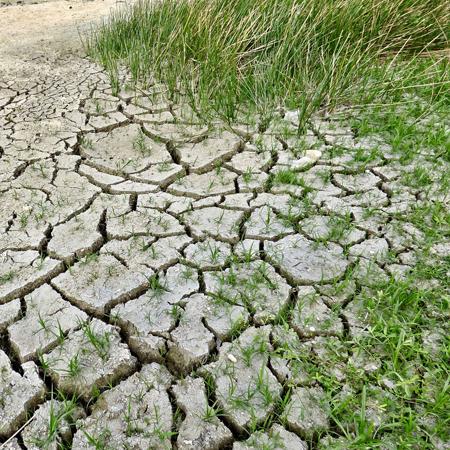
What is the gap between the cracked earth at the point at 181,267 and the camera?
1.68 meters

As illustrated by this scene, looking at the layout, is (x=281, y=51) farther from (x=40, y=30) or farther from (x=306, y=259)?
(x=40, y=30)

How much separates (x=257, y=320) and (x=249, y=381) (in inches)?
11.1

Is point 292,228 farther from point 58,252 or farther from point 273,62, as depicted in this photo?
point 273,62

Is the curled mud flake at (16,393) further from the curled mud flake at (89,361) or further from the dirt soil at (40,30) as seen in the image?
the dirt soil at (40,30)

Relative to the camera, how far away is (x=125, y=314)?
201 centimetres

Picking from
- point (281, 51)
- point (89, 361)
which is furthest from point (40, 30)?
point (89, 361)

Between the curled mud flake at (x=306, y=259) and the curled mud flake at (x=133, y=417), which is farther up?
the curled mud flake at (x=306, y=259)

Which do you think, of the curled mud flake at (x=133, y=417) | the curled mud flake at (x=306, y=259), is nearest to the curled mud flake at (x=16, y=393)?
the curled mud flake at (x=133, y=417)

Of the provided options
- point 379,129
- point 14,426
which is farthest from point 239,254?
point 379,129

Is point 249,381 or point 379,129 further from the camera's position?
point 379,129

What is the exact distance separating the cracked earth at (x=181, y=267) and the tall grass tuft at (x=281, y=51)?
0.25 metres

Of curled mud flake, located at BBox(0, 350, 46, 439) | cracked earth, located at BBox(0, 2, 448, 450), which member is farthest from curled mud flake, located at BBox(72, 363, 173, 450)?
curled mud flake, located at BBox(0, 350, 46, 439)

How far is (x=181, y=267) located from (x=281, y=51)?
77.6 inches

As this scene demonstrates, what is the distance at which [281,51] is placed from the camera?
3592mm
